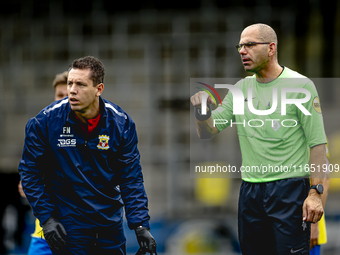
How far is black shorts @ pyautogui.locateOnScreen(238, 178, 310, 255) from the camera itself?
12.4 feet

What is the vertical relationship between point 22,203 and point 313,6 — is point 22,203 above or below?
below

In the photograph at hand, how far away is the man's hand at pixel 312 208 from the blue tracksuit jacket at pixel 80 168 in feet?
3.69

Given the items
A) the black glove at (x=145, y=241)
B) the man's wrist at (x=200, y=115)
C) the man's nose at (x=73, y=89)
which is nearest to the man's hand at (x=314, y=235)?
the man's wrist at (x=200, y=115)

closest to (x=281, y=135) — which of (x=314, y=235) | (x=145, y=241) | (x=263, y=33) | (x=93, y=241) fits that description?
(x=263, y=33)

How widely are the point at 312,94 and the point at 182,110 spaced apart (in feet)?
15.2

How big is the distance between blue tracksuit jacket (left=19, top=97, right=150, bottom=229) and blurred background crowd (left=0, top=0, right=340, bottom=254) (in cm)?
405

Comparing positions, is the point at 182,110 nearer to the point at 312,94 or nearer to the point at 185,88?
the point at 185,88

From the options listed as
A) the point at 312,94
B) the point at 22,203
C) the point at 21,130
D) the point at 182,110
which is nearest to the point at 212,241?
the point at 182,110

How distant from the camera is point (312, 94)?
147 inches

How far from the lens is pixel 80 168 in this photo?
3764mm

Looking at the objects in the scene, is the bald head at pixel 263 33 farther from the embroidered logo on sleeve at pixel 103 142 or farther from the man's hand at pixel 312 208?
the embroidered logo on sleeve at pixel 103 142

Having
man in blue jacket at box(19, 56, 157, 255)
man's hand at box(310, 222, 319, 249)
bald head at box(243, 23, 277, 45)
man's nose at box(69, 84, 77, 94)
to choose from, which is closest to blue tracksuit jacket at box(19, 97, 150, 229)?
man in blue jacket at box(19, 56, 157, 255)

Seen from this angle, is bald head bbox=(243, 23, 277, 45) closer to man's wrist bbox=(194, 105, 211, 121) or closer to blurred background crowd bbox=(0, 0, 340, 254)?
man's wrist bbox=(194, 105, 211, 121)

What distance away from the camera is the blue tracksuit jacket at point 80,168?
371 cm
